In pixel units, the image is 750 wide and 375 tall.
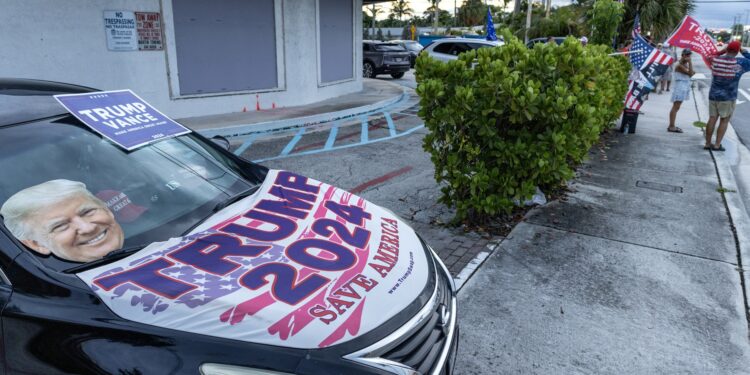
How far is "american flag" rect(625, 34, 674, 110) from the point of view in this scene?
355 inches

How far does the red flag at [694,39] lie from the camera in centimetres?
863

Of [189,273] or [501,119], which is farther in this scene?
[501,119]

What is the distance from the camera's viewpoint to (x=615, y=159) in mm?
8008

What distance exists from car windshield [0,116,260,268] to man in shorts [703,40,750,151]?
832 centimetres

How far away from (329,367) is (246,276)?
487 mm

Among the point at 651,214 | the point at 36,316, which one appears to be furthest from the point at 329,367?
the point at 651,214

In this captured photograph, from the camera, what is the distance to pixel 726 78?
26.5 ft

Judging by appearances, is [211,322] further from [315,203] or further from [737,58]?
[737,58]

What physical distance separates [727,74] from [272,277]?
28.9ft

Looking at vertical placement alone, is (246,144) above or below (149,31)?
below

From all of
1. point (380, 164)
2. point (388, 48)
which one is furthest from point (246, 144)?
point (388, 48)

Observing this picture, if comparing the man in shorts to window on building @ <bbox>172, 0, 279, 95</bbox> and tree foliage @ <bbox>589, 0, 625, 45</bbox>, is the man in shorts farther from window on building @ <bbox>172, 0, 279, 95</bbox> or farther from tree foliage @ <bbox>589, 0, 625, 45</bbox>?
window on building @ <bbox>172, 0, 279, 95</bbox>

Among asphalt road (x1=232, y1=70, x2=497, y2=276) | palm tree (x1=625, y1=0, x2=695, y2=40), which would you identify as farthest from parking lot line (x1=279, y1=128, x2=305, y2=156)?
palm tree (x1=625, y1=0, x2=695, y2=40)

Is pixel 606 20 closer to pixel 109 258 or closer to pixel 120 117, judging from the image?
pixel 120 117
